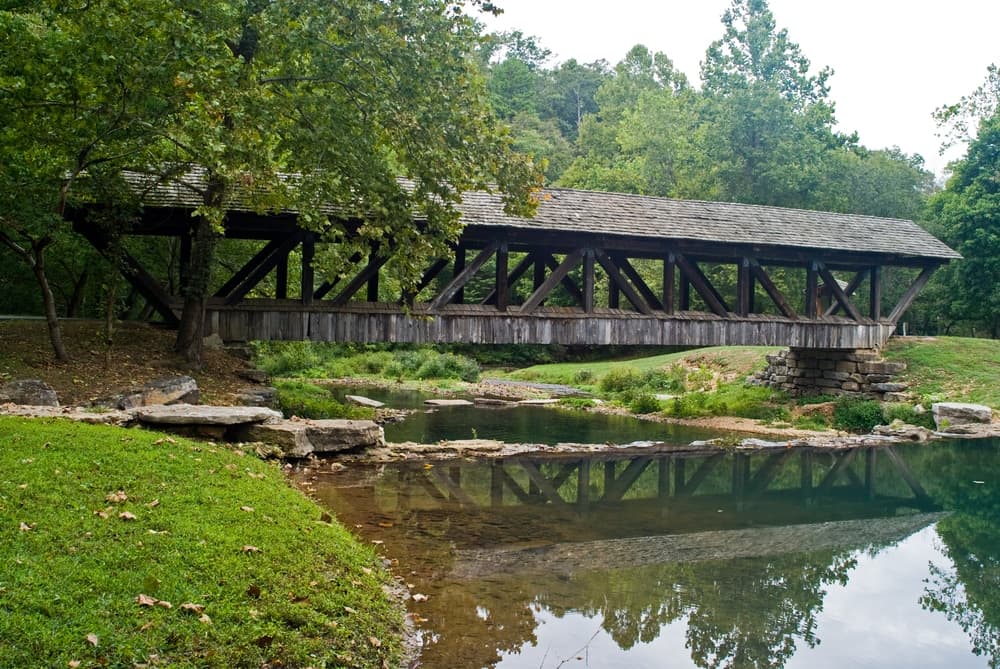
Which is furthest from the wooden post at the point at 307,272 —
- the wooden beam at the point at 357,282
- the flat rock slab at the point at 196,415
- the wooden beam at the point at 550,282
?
the flat rock slab at the point at 196,415

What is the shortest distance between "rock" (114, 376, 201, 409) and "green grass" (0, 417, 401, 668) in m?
3.05

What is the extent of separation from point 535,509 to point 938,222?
2855 centimetres

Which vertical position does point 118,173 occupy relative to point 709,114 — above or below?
below

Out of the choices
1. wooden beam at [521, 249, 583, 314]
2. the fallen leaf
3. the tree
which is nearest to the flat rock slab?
the tree

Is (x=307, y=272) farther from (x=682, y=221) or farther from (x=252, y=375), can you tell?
(x=682, y=221)

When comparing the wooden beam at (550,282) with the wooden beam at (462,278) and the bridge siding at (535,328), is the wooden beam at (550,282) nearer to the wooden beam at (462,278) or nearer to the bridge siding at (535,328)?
the bridge siding at (535,328)

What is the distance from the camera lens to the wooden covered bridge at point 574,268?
576 inches

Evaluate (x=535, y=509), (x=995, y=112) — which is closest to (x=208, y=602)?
(x=535, y=509)

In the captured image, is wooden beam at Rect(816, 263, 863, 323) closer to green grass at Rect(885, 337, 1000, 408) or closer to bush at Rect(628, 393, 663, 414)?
green grass at Rect(885, 337, 1000, 408)

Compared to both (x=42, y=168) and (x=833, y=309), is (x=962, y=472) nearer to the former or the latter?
(x=833, y=309)

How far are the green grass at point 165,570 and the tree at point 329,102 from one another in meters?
3.63

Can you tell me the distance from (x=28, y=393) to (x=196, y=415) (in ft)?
6.15

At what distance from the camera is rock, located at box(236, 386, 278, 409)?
12.0 m

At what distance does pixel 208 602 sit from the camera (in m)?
4.51
